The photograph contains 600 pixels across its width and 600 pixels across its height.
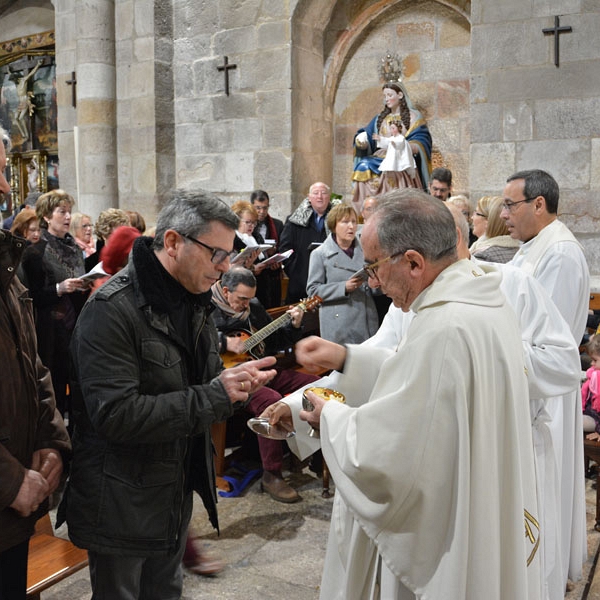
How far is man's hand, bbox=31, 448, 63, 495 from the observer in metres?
2.20

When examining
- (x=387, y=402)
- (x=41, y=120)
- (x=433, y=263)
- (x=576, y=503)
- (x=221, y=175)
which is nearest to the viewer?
(x=387, y=402)

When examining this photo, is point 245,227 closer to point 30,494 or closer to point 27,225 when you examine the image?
point 27,225

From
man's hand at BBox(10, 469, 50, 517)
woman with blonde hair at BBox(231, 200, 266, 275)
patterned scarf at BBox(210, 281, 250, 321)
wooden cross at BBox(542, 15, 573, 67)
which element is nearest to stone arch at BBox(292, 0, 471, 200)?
wooden cross at BBox(542, 15, 573, 67)

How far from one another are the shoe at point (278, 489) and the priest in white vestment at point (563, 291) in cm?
169

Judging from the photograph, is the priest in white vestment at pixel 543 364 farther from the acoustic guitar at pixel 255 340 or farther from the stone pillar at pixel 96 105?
the stone pillar at pixel 96 105

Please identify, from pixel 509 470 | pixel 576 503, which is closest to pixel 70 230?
pixel 576 503

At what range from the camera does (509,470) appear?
1.94m

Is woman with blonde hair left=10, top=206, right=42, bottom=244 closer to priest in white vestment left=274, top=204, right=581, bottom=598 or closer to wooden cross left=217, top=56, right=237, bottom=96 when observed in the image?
priest in white vestment left=274, top=204, right=581, bottom=598

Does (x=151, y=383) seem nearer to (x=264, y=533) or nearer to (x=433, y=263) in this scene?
(x=433, y=263)

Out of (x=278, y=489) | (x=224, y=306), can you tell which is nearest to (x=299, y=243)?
(x=224, y=306)

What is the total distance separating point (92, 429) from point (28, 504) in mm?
304

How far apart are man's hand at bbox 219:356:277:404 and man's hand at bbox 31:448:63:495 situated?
1.85 feet

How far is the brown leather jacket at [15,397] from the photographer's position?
2027 mm

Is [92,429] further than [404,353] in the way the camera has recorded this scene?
Yes
